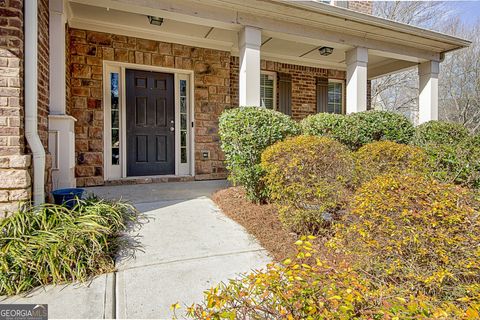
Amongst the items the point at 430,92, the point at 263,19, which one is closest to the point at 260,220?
the point at 263,19

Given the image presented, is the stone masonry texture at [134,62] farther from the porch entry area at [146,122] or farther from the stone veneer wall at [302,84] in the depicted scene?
the stone veneer wall at [302,84]

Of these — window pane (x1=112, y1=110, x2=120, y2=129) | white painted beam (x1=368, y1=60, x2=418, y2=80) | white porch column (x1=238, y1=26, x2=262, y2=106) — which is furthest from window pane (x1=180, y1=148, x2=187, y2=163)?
white painted beam (x1=368, y1=60, x2=418, y2=80)

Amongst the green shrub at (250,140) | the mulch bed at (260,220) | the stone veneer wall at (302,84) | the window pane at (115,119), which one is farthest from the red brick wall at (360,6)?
the window pane at (115,119)

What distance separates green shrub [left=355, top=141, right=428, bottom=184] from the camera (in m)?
3.38

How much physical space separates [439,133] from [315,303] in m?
5.56

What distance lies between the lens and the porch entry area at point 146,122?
5125 mm

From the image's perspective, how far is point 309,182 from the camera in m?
2.78

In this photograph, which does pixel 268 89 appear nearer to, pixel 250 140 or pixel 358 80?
pixel 358 80

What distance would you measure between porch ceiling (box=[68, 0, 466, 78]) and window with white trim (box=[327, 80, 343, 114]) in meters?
0.84

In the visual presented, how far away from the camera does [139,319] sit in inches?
66.6

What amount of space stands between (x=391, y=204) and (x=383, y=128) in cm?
365

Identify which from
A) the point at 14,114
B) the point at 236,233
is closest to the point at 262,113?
the point at 236,233

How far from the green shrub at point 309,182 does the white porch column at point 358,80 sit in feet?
8.65

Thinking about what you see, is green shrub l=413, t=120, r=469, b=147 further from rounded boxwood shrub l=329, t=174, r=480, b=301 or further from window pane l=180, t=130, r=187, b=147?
window pane l=180, t=130, r=187, b=147
